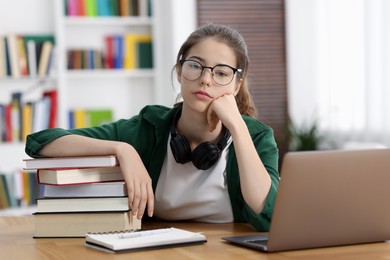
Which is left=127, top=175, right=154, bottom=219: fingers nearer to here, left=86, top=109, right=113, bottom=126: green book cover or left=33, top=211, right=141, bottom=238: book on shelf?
left=33, top=211, right=141, bottom=238: book on shelf

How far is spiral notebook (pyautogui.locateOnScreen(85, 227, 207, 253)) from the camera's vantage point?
5.54 ft

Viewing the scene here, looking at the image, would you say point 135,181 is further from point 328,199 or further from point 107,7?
point 107,7

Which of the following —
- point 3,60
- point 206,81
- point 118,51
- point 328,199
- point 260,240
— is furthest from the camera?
point 118,51

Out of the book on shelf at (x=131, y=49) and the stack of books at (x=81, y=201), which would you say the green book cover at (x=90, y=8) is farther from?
the stack of books at (x=81, y=201)

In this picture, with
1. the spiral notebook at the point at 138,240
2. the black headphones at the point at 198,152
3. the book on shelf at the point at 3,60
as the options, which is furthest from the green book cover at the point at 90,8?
the spiral notebook at the point at 138,240

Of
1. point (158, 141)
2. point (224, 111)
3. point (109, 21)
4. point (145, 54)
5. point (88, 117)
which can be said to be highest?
point (109, 21)

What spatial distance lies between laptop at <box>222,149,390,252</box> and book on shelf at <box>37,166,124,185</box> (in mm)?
430

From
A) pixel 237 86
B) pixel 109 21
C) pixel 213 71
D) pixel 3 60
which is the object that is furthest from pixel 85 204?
pixel 109 21

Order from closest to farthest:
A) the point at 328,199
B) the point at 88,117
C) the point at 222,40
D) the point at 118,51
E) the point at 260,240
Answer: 1. the point at 328,199
2. the point at 260,240
3. the point at 222,40
4. the point at 88,117
5. the point at 118,51

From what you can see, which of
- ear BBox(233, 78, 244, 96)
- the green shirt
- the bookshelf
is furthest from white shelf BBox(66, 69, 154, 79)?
ear BBox(233, 78, 244, 96)

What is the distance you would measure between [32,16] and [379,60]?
7.76 feet

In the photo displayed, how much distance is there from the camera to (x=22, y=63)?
17.0 ft

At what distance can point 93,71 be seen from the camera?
17.6 ft

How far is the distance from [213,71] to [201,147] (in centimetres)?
22
